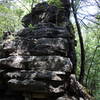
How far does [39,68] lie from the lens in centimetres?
659

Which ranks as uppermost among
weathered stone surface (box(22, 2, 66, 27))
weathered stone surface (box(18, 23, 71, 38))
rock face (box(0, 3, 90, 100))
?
weathered stone surface (box(22, 2, 66, 27))

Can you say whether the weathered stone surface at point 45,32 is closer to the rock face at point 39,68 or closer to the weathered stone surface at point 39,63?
the rock face at point 39,68

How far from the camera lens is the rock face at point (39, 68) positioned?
5.96 meters

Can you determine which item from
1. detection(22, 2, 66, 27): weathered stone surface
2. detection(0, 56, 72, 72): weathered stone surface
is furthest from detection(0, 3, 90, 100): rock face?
detection(22, 2, 66, 27): weathered stone surface

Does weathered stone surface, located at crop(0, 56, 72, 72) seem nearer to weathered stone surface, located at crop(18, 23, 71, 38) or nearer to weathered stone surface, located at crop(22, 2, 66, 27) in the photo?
weathered stone surface, located at crop(18, 23, 71, 38)

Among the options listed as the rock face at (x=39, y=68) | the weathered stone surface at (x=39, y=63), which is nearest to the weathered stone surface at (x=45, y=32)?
the rock face at (x=39, y=68)

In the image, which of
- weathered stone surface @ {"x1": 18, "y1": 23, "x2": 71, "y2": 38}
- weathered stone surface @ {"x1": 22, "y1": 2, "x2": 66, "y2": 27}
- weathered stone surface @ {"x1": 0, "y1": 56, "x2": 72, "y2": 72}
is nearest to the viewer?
weathered stone surface @ {"x1": 0, "y1": 56, "x2": 72, "y2": 72}

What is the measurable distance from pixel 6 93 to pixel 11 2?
36.3ft

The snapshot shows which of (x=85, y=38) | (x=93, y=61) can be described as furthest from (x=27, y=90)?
(x=85, y=38)

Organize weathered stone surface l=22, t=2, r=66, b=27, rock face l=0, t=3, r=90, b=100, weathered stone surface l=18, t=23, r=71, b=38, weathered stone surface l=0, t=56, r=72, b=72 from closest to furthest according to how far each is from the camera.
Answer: rock face l=0, t=3, r=90, b=100 → weathered stone surface l=0, t=56, r=72, b=72 → weathered stone surface l=18, t=23, r=71, b=38 → weathered stone surface l=22, t=2, r=66, b=27

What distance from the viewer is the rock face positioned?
5.96m

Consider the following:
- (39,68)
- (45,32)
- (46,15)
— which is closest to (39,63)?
(39,68)

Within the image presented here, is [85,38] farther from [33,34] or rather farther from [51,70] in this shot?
[51,70]

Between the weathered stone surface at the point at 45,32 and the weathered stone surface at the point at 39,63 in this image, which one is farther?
the weathered stone surface at the point at 45,32
